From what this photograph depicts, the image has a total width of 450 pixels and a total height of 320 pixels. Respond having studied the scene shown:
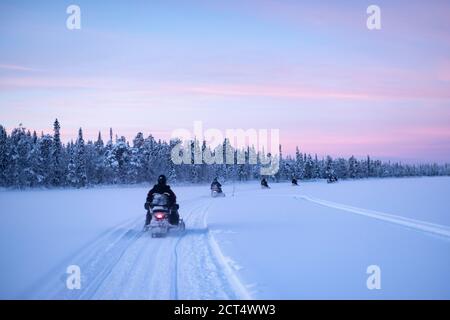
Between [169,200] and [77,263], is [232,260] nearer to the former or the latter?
[77,263]

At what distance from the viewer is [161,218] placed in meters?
13.4

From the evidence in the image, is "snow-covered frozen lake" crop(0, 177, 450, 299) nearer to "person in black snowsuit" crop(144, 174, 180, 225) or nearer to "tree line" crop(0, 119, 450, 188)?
"person in black snowsuit" crop(144, 174, 180, 225)

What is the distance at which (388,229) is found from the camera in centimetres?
1396

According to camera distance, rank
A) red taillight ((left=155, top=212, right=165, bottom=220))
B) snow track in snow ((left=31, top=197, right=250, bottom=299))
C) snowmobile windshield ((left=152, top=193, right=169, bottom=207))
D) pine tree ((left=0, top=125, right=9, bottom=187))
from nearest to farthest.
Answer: snow track in snow ((left=31, top=197, right=250, bottom=299)) → red taillight ((left=155, top=212, right=165, bottom=220)) → snowmobile windshield ((left=152, top=193, right=169, bottom=207)) → pine tree ((left=0, top=125, right=9, bottom=187))

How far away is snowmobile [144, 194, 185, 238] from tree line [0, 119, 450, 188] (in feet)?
139

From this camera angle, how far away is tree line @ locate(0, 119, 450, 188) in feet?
223

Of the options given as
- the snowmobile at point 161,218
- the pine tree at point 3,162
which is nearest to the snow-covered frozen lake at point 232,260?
the snowmobile at point 161,218

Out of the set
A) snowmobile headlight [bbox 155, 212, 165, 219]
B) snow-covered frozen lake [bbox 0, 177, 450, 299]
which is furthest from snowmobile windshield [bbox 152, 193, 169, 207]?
snow-covered frozen lake [bbox 0, 177, 450, 299]

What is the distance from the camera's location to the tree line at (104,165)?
67.9 m

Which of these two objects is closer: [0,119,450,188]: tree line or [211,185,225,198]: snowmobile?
[211,185,225,198]: snowmobile

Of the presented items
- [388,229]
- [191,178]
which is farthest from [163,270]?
[191,178]
